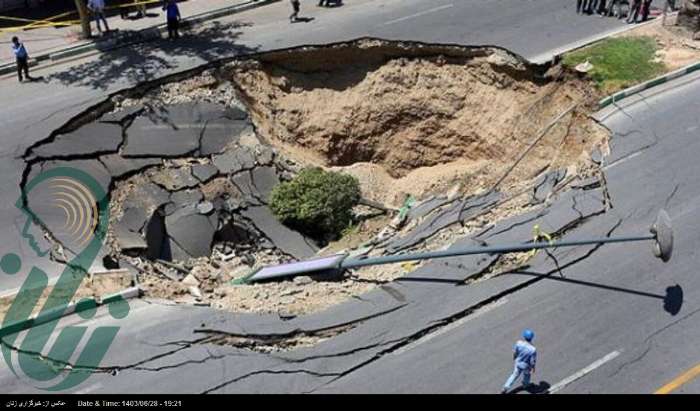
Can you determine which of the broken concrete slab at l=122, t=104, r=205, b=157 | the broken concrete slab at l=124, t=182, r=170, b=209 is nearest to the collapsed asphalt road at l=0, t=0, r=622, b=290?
the broken concrete slab at l=122, t=104, r=205, b=157

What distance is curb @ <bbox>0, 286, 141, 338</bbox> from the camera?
11945 mm

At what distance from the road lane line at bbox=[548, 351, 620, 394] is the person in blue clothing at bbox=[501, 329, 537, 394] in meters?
0.48

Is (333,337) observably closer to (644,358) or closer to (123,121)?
(644,358)

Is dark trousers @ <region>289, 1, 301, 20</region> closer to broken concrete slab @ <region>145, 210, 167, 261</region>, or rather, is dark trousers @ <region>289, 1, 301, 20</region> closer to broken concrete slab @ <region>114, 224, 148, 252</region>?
broken concrete slab @ <region>145, 210, 167, 261</region>

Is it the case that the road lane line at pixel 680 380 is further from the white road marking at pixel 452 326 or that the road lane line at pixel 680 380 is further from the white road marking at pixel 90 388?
the white road marking at pixel 90 388

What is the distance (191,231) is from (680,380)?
965cm

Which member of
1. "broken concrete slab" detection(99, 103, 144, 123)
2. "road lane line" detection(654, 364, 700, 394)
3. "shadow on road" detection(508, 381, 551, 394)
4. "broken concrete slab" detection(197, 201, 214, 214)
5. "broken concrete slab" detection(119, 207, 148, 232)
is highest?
"broken concrete slab" detection(99, 103, 144, 123)

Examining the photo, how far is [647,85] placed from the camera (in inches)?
704

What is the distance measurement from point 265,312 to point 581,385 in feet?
16.6

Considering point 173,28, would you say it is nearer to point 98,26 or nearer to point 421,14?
point 98,26

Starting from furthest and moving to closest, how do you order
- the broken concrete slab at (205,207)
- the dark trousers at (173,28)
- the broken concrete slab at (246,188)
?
1. the dark trousers at (173,28)
2. the broken concrete slab at (246,188)
3. the broken concrete slab at (205,207)

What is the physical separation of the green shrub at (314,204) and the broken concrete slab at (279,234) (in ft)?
0.55

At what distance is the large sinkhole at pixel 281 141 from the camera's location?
1544 centimetres

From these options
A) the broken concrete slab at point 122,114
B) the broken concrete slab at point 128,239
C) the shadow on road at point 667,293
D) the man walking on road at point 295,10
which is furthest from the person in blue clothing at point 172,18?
the shadow on road at point 667,293
